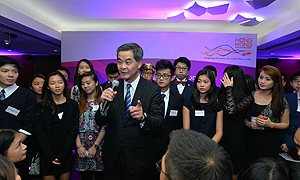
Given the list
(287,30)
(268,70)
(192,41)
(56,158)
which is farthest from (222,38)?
(56,158)

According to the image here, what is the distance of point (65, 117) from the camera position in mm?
2311

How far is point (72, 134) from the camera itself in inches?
91.6

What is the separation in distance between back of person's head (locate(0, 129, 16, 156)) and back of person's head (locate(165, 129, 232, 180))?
1348 millimetres

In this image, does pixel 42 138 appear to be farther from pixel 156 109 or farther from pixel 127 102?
pixel 156 109

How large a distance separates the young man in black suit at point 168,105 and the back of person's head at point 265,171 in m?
1.41

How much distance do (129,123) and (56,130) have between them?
1084 mm

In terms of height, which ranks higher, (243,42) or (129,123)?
(243,42)

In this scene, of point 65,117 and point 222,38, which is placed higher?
point 222,38

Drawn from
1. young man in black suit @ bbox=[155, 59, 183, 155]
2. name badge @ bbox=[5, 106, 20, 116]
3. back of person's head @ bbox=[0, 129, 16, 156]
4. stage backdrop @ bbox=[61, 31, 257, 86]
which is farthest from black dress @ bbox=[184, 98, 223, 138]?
stage backdrop @ bbox=[61, 31, 257, 86]

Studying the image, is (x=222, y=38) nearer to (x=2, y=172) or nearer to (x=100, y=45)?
(x=100, y=45)

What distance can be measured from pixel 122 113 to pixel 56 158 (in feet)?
3.58

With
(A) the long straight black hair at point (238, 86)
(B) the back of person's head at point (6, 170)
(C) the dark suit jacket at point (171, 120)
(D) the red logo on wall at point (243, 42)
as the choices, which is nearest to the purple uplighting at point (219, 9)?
(D) the red logo on wall at point (243, 42)

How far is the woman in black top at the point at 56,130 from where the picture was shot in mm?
2232

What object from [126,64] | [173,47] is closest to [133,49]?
[126,64]
